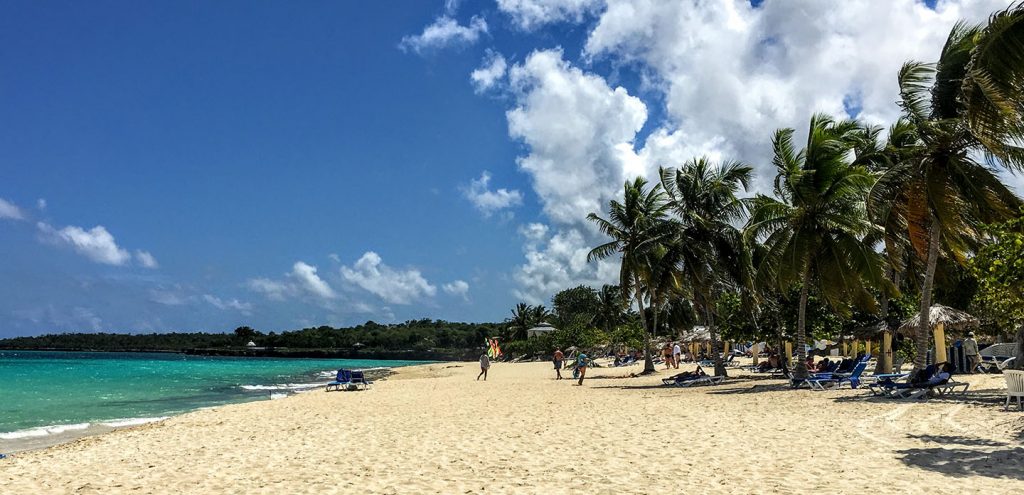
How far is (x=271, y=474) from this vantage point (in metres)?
8.35

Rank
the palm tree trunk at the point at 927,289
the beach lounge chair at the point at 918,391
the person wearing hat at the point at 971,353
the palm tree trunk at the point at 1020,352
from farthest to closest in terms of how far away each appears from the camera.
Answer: the palm tree trunk at the point at 1020,352, the person wearing hat at the point at 971,353, the palm tree trunk at the point at 927,289, the beach lounge chair at the point at 918,391

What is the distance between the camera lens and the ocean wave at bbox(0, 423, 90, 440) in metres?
16.4

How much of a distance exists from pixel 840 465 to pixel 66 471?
33.9 feet

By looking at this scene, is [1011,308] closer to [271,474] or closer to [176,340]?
[271,474]

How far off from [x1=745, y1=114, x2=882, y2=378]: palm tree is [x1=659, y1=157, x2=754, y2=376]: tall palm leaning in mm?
3547

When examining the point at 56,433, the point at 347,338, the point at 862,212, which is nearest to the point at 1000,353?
the point at 862,212

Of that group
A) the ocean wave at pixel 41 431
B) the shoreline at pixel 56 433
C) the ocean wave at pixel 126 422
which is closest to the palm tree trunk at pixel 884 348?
the shoreline at pixel 56 433

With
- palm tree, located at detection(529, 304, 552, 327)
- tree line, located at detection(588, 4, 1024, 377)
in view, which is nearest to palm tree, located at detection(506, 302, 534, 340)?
palm tree, located at detection(529, 304, 552, 327)

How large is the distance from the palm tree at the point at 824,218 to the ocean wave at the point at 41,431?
66.3 ft

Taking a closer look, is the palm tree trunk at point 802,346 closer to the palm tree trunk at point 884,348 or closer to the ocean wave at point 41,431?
the palm tree trunk at point 884,348

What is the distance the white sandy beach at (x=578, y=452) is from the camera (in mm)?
7254

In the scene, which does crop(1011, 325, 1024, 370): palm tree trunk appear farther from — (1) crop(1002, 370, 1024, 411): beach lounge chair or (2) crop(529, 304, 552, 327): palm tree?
(2) crop(529, 304, 552, 327): palm tree

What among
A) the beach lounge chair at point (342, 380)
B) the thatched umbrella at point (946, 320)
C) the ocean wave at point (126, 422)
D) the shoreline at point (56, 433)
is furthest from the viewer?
the beach lounge chair at point (342, 380)

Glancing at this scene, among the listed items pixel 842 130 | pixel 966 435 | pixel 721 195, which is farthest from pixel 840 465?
pixel 721 195
